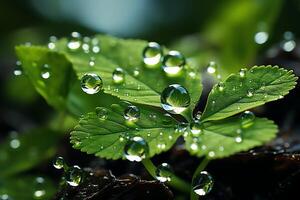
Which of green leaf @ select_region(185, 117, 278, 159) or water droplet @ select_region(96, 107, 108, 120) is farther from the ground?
water droplet @ select_region(96, 107, 108, 120)

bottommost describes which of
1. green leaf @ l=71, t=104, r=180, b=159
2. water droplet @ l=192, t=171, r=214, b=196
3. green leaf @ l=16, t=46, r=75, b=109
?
water droplet @ l=192, t=171, r=214, b=196

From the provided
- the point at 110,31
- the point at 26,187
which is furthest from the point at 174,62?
the point at 110,31

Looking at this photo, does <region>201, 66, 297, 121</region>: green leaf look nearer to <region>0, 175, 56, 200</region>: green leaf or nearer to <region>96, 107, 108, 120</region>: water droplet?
<region>96, 107, 108, 120</region>: water droplet

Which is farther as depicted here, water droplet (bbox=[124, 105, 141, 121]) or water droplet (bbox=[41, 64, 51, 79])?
water droplet (bbox=[41, 64, 51, 79])

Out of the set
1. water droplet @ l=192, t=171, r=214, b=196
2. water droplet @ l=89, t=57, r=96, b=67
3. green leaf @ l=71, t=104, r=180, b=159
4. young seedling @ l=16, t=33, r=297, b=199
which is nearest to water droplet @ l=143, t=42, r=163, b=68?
young seedling @ l=16, t=33, r=297, b=199

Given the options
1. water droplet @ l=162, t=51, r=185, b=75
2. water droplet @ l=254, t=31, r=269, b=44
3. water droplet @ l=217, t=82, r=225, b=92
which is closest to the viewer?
water droplet @ l=217, t=82, r=225, b=92

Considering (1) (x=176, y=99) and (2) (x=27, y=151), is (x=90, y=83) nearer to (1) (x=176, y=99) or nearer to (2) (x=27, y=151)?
(1) (x=176, y=99)

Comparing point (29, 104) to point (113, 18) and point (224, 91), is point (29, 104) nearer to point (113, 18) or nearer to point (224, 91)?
point (113, 18)
